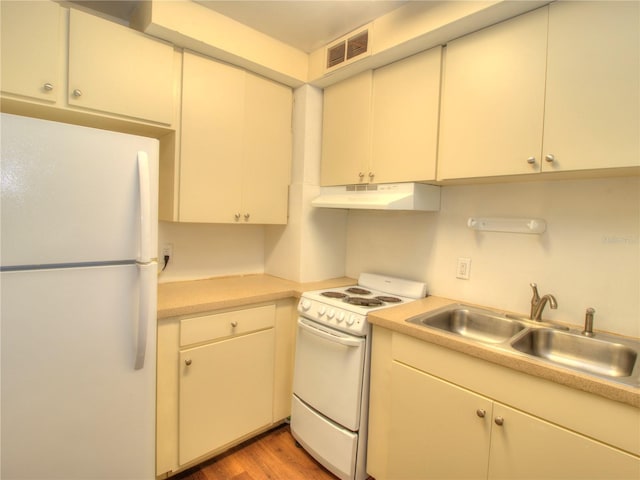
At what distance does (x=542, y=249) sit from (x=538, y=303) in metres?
0.27

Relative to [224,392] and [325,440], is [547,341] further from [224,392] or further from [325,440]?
[224,392]

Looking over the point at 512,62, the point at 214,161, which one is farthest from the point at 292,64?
the point at 512,62

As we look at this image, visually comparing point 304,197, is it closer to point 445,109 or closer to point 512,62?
point 445,109

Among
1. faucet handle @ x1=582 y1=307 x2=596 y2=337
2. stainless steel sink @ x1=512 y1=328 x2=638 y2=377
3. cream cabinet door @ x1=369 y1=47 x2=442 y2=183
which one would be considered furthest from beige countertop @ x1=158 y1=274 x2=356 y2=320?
faucet handle @ x1=582 y1=307 x2=596 y2=337

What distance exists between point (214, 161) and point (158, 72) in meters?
0.52

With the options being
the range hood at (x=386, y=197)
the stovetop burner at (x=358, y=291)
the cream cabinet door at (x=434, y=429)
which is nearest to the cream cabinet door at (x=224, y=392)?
the stovetop burner at (x=358, y=291)

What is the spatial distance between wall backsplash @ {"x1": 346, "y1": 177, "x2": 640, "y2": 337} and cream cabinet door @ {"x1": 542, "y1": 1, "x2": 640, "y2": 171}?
0.32 metres

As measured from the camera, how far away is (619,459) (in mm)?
957

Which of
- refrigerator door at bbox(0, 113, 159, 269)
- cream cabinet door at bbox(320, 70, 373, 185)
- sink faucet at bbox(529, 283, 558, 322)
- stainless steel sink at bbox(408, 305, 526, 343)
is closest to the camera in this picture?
refrigerator door at bbox(0, 113, 159, 269)

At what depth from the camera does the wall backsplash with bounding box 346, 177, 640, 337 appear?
4.52ft

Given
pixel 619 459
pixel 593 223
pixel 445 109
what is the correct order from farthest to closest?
pixel 445 109
pixel 593 223
pixel 619 459

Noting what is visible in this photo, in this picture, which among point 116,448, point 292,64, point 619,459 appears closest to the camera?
point 619,459

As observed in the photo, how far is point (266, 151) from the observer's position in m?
2.19

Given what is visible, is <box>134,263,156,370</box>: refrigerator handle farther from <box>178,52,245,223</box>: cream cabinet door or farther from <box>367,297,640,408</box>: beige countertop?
<box>367,297,640,408</box>: beige countertop
